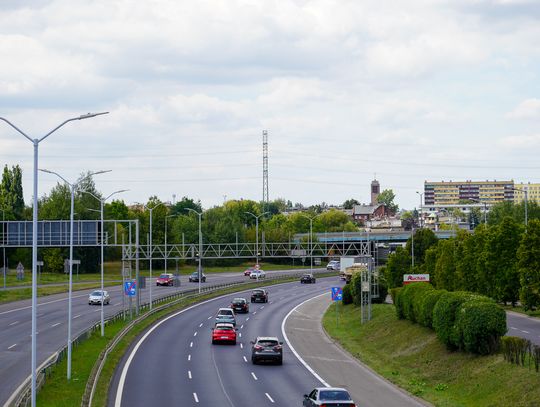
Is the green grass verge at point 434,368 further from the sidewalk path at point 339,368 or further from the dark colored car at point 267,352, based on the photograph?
the dark colored car at point 267,352

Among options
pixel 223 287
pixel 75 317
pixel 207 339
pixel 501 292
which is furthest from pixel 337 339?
pixel 223 287

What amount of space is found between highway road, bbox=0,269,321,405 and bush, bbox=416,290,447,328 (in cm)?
2121

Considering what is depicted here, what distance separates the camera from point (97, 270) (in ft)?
477

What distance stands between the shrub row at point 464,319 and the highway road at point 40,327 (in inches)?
790

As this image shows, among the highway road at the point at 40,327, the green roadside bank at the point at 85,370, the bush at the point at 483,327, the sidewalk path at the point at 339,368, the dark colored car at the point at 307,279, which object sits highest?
the bush at the point at 483,327

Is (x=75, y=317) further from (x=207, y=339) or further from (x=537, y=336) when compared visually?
(x=537, y=336)

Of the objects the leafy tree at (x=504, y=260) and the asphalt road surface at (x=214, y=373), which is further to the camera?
the leafy tree at (x=504, y=260)

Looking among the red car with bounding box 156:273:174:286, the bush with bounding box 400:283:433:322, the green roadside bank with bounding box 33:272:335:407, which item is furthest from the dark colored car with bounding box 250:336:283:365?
the red car with bounding box 156:273:174:286

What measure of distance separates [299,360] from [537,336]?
13.9 meters

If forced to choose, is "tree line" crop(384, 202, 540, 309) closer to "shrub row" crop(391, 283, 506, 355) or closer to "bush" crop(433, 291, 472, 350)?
"shrub row" crop(391, 283, 506, 355)

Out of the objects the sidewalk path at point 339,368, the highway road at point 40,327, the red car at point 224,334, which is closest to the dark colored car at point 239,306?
the sidewalk path at point 339,368

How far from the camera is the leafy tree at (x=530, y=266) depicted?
6353cm

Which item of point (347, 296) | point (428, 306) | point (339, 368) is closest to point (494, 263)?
point (347, 296)

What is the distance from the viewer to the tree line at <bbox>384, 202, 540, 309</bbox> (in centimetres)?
6412
